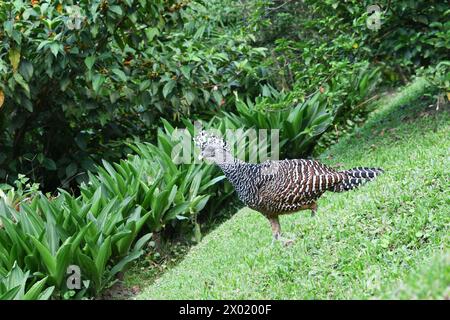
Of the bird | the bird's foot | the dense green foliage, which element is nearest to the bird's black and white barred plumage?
the bird

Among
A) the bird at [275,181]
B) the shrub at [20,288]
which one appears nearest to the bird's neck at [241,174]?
the bird at [275,181]

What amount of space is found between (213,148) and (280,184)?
2.38 ft

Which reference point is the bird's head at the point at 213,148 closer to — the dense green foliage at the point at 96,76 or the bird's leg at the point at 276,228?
the bird's leg at the point at 276,228

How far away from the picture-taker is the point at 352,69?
830 cm

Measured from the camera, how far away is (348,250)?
505cm

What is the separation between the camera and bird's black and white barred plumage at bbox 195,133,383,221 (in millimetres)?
5686

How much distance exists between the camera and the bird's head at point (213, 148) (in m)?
6.00

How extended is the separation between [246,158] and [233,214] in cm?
73

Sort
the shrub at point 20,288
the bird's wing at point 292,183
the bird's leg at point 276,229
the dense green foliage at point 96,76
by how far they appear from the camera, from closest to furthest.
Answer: the shrub at point 20,288 < the bird's wing at point 292,183 < the bird's leg at point 276,229 < the dense green foliage at point 96,76

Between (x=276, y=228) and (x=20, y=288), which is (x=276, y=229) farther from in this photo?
(x=20, y=288)

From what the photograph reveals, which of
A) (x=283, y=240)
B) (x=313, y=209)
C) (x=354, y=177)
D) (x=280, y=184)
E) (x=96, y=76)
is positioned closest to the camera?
(x=280, y=184)

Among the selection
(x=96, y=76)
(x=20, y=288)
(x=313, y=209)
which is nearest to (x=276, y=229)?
(x=313, y=209)
